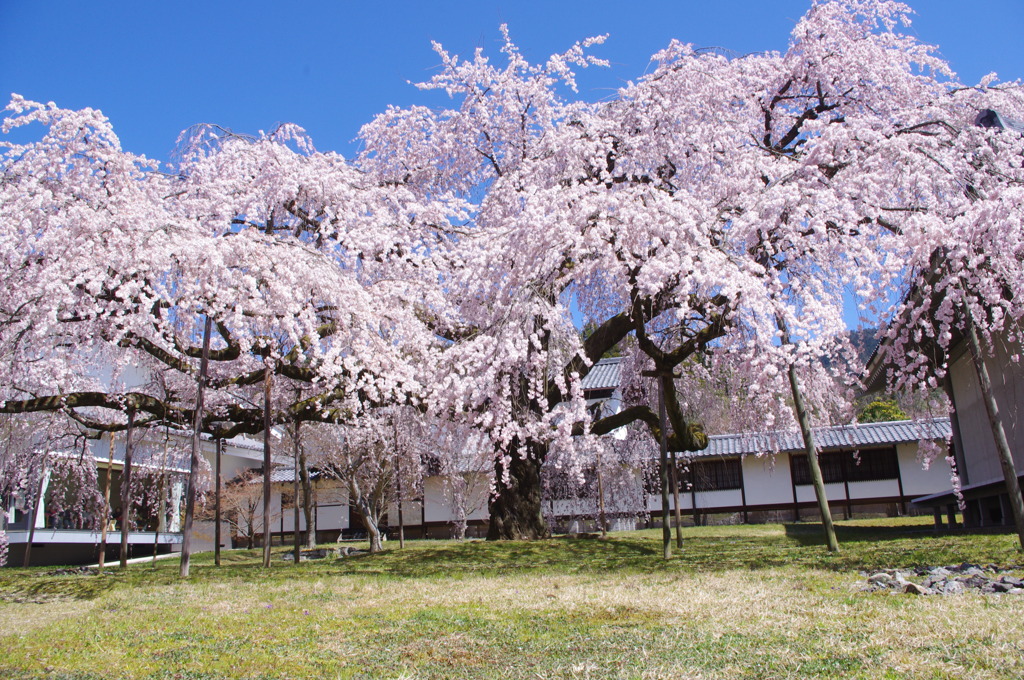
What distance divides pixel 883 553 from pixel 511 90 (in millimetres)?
10201

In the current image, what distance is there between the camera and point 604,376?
3047cm

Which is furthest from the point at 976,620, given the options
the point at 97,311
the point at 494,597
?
the point at 97,311

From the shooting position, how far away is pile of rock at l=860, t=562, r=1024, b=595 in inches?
216

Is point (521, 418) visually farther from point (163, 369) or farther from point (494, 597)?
point (163, 369)

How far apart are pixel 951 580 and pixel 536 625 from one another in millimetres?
3334

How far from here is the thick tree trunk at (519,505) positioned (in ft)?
43.9

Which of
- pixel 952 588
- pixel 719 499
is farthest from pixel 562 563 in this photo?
pixel 719 499

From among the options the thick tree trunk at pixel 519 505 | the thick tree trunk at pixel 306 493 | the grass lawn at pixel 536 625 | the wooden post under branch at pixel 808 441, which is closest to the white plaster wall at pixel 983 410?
the grass lawn at pixel 536 625

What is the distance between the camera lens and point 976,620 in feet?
14.3

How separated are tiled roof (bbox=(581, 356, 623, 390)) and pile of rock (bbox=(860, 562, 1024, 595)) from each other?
21532 millimetres

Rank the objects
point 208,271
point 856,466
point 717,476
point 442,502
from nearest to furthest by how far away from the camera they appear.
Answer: point 208,271, point 856,466, point 717,476, point 442,502

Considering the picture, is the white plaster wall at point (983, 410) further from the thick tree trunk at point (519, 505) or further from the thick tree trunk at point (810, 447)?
the thick tree trunk at point (519, 505)

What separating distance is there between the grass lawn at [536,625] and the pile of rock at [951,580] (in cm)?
24

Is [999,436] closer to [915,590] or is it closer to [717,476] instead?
[915,590]
